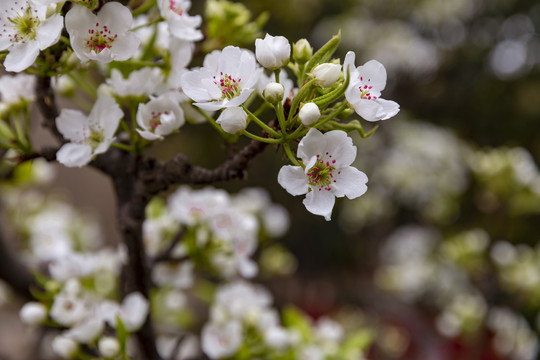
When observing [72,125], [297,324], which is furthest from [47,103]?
[297,324]

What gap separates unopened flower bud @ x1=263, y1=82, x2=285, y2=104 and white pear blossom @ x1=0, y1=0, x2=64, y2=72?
0.16 metres

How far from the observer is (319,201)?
1.16 ft

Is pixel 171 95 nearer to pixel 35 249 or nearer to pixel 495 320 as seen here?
pixel 35 249

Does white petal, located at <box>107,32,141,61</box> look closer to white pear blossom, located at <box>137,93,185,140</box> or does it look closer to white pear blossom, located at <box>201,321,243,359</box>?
white pear blossom, located at <box>137,93,185,140</box>

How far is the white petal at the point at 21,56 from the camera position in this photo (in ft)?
1.17

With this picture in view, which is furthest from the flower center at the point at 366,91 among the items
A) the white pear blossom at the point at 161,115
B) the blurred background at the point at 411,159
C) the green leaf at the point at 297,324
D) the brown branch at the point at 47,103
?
the blurred background at the point at 411,159

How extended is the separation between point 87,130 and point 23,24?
0.10m

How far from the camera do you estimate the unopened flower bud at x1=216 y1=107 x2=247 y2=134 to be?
0.34m

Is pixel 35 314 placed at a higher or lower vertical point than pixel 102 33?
lower

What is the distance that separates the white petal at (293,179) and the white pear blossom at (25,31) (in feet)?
0.63

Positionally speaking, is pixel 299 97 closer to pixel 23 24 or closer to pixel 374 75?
pixel 374 75

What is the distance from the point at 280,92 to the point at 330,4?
2.36m

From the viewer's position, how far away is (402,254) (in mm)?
1939

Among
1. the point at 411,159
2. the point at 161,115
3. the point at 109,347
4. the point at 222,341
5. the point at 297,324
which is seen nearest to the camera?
the point at 161,115
